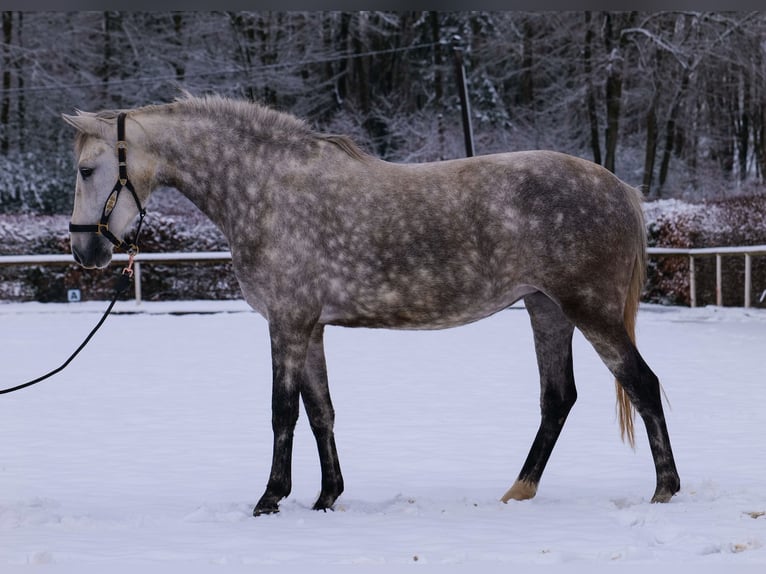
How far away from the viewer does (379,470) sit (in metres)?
5.96

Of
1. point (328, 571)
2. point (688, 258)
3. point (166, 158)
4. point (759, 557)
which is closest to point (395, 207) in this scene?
point (166, 158)

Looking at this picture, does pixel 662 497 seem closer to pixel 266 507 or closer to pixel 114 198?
pixel 266 507

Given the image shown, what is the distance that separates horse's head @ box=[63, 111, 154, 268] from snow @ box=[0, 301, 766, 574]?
1303mm

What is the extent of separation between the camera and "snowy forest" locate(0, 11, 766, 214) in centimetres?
2695

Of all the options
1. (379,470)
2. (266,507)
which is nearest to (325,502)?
(266,507)

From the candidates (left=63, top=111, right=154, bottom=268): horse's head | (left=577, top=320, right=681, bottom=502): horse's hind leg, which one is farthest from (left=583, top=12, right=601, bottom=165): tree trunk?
(left=63, top=111, right=154, bottom=268): horse's head

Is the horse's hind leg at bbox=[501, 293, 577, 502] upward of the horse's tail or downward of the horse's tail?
downward

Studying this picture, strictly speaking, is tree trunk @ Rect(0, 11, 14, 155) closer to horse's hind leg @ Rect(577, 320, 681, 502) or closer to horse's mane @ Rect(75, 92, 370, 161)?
horse's mane @ Rect(75, 92, 370, 161)

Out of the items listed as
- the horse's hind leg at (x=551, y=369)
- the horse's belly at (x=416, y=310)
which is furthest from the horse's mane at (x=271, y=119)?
the horse's hind leg at (x=551, y=369)

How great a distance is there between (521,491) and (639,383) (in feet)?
2.64

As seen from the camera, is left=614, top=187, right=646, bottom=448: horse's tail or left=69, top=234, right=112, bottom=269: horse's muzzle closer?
left=69, top=234, right=112, bottom=269: horse's muzzle

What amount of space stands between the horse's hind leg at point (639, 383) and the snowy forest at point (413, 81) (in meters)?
21.6

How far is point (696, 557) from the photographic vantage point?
3877 millimetres

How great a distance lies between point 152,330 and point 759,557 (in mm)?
12759
